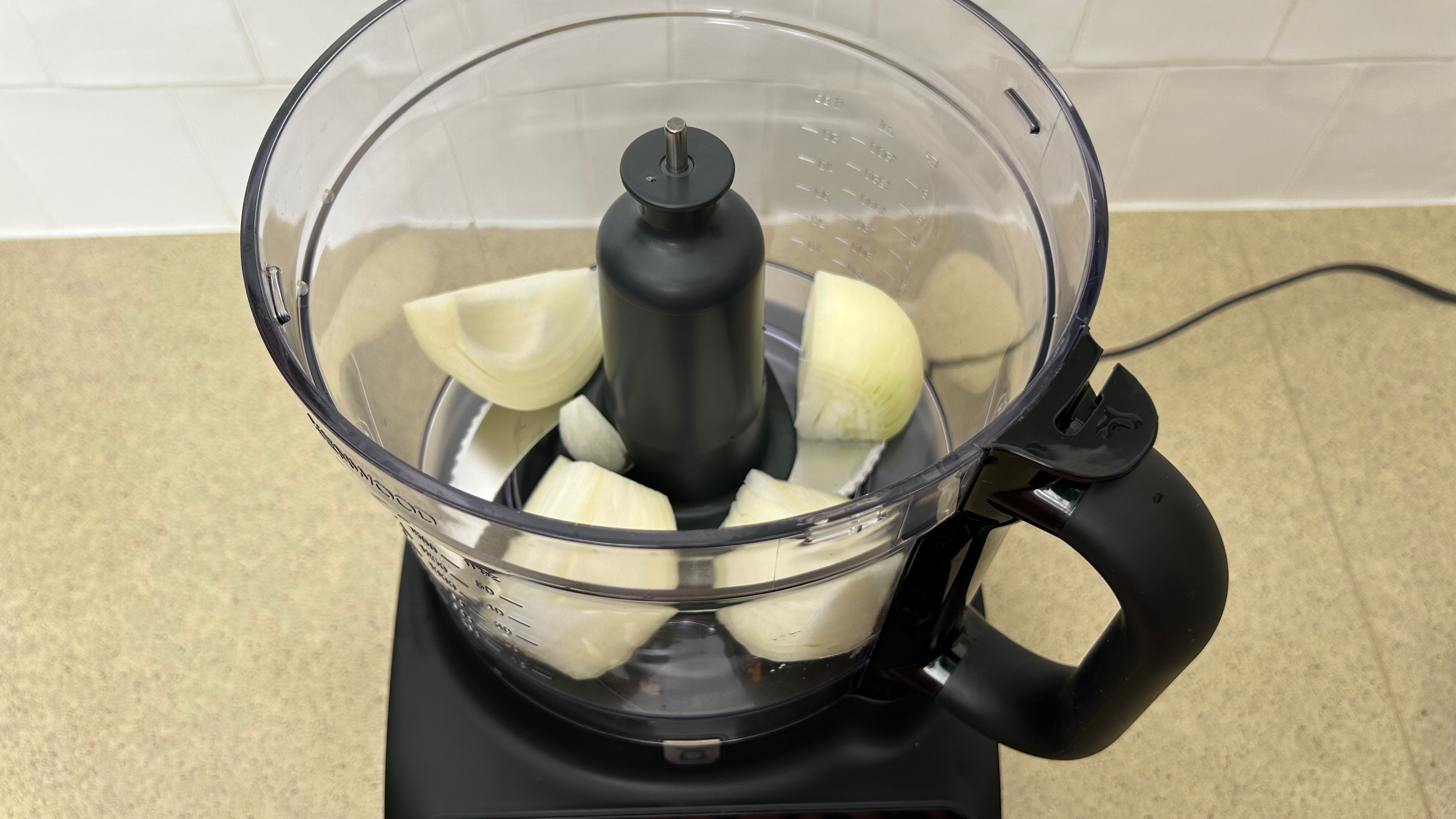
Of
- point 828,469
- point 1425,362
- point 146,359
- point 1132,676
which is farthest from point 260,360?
point 1425,362

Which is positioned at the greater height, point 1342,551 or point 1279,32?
point 1279,32

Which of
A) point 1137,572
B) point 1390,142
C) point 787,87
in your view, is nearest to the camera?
point 1137,572

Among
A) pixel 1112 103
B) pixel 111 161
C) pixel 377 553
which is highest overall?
pixel 1112 103

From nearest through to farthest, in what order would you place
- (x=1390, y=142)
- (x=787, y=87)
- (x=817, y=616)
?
(x=817, y=616)
(x=787, y=87)
(x=1390, y=142)

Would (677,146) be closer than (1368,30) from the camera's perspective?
Yes

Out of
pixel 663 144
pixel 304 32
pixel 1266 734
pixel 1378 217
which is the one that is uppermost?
pixel 663 144

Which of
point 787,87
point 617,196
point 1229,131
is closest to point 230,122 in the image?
point 617,196

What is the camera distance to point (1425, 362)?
78 centimetres

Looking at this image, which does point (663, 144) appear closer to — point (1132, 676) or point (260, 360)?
point (1132, 676)

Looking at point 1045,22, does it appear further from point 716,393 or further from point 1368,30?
point 716,393

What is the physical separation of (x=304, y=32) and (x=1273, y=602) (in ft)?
2.45

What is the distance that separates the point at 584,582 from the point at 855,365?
19cm

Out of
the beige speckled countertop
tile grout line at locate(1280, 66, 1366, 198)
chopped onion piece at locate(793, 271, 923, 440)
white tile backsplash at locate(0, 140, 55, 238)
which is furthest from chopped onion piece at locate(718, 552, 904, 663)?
white tile backsplash at locate(0, 140, 55, 238)

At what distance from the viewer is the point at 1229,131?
0.82 m
